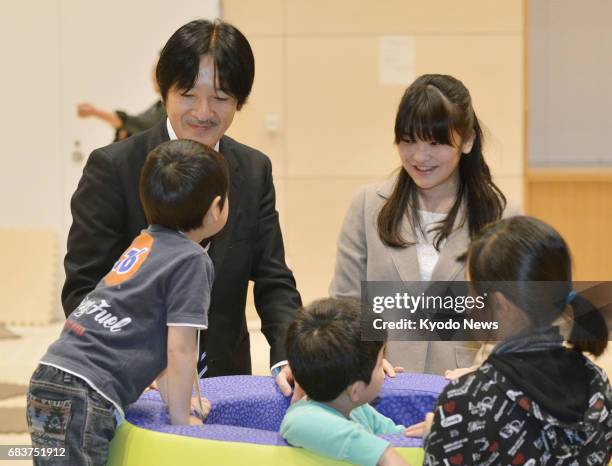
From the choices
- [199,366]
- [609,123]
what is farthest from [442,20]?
[199,366]

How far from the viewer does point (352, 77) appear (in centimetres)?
640

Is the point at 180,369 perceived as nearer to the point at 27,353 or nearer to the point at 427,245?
the point at 427,245

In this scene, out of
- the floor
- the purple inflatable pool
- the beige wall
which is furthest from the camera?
the beige wall

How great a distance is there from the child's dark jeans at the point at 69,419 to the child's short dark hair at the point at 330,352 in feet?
1.16

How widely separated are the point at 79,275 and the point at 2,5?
5.04 meters

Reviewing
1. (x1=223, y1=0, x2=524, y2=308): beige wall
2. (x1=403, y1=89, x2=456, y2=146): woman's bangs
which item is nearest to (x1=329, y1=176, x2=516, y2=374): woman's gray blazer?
(x1=403, y1=89, x2=456, y2=146): woman's bangs

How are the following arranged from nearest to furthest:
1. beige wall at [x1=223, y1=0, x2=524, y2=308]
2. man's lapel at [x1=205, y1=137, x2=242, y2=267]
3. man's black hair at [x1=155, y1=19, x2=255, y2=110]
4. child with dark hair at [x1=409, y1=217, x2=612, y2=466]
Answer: child with dark hair at [x1=409, y1=217, x2=612, y2=466], man's black hair at [x1=155, y1=19, x2=255, y2=110], man's lapel at [x1=205, y1=137, x2=242, y2=267], beige wall at [x1=223, y1=0, x2=524, y2=308]

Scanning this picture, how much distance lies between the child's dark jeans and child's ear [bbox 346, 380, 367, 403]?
428 millimetres

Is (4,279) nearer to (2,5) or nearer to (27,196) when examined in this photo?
(27,196)

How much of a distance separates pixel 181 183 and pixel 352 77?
4.72m

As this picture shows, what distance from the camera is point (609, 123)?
22.5 feet

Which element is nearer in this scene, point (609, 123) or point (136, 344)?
point (136, 344)

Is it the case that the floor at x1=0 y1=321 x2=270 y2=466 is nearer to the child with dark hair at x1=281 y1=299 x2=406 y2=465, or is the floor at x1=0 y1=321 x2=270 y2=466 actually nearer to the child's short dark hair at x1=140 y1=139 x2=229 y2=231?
the child's short dark hair at x1=140 y1=139 x2=229 y2=231

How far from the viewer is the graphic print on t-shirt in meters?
1.78
